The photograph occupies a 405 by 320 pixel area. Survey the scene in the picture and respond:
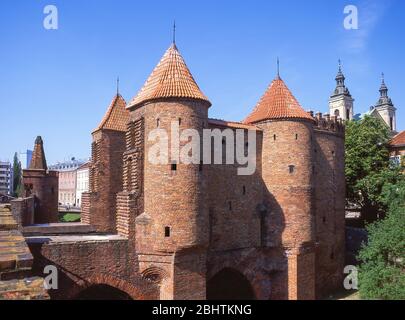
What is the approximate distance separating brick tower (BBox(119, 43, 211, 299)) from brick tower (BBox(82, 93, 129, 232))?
525cm

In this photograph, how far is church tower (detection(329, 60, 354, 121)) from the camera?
67625 millimetres

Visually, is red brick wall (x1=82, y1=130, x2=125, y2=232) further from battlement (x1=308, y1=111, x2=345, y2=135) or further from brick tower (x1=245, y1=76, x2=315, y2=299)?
battlement (x1=308, y1=111, x2=345, y2=135)

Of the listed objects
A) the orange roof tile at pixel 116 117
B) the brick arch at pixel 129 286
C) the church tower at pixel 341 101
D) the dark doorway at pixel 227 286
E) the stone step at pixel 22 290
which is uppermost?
the church tower at pixel 341 101

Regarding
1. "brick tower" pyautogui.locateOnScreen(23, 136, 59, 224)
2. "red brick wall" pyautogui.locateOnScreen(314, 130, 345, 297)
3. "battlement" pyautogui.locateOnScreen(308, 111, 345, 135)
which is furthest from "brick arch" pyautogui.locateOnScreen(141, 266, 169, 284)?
"brick tower" pyautogui.locateOnScreen(23, 136, 59, 224)

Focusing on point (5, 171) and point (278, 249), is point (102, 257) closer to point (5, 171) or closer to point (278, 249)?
point (278, 249)

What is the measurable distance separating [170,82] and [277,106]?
7.37 metres

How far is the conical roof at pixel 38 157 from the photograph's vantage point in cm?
2666

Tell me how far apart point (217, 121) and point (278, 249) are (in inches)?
303

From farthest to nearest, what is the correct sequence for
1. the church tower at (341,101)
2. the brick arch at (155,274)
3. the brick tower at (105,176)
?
the church tower at (341,101) → the brick tower at (105,176) → the brick arch at (155,274)

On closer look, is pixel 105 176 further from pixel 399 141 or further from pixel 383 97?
pixel 383 97

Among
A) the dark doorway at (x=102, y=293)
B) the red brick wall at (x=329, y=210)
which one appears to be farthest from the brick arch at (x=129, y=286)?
the red brick wall at (x=329, y=210)

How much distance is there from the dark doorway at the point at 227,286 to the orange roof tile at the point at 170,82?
10286 millimetres

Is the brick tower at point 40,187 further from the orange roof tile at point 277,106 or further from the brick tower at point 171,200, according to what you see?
the orange roof tile at point 277,106

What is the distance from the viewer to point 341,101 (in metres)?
67.8
